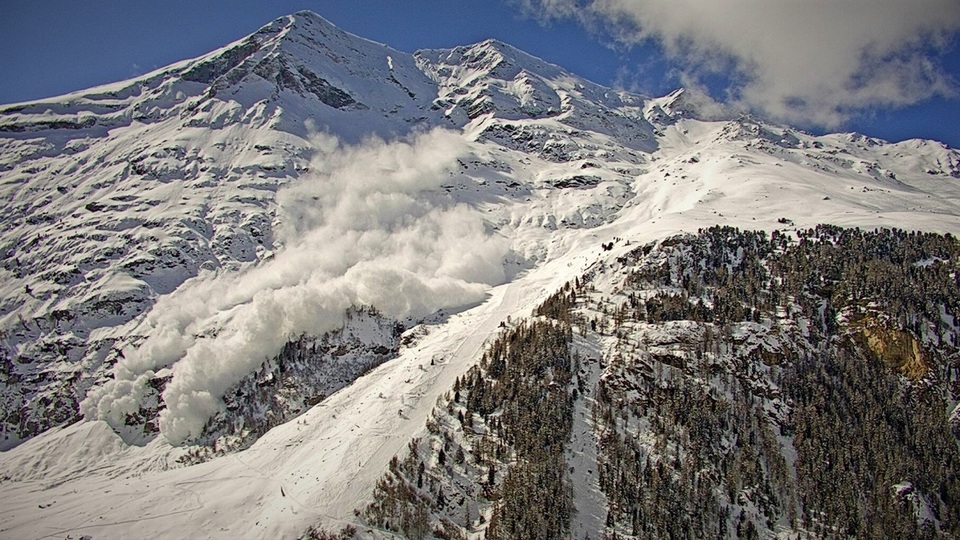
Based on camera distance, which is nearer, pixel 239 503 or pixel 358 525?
pixel 358 525

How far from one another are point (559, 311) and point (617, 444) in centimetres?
5012

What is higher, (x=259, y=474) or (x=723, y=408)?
(x=723, y=408)

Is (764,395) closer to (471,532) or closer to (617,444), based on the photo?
(617,444)

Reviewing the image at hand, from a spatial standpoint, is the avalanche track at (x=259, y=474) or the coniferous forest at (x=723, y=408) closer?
the avalanche track at (x=259, y=474)

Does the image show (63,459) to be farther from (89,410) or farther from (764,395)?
(764,395)

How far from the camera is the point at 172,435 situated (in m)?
181

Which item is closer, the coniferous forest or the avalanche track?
the avalanche track

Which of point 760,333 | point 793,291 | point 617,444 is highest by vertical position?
point 793,291

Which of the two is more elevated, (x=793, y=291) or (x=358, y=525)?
(x=793, y=291)

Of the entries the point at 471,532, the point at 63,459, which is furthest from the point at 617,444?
the point at 63,459

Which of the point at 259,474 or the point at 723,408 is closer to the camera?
the point at 259,474

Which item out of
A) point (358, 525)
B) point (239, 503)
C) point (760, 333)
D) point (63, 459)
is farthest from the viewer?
point (63, 459)

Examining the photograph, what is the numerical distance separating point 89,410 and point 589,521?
16589cm

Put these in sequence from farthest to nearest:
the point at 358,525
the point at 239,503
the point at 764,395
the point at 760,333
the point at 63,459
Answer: the point at 63,459, the point at 760,333, the point at 764,395, the point at 239,503, the point at 358,525
